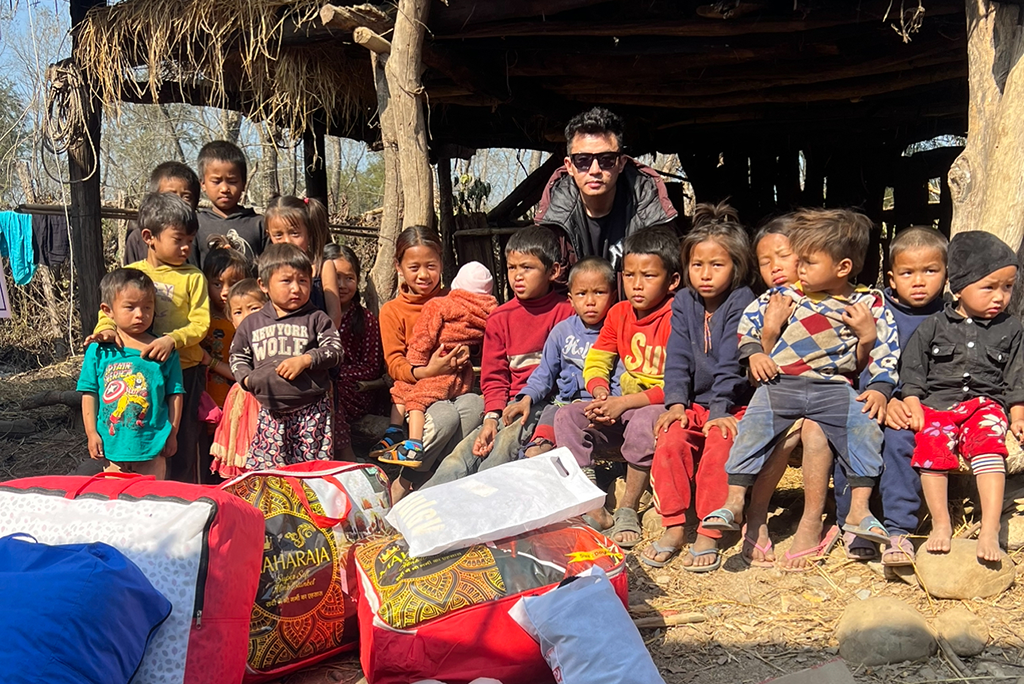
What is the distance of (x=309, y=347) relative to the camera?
395cm

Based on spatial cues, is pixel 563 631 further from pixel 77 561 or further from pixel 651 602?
pixel 77 561

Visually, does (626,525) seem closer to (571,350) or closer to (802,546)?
(802,546)

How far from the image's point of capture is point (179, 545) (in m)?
2.31

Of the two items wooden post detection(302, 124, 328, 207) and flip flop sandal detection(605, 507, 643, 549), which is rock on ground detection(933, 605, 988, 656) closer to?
flip flop sandal detection(605, 507, 643, 549)

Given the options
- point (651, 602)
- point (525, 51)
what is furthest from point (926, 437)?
point (525, 51)

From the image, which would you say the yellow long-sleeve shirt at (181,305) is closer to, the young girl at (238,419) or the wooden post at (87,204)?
the young girl at (238,419)

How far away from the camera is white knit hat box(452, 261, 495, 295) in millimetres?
4504

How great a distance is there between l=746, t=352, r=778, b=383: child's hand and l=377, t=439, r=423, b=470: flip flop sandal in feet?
5.79

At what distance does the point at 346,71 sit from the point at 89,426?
3376mm

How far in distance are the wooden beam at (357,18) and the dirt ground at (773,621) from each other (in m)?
A: 3.33

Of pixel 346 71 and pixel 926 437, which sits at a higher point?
pixel 346 71

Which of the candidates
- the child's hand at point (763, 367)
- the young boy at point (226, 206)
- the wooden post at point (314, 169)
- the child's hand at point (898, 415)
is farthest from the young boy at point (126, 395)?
the wooden post at point (314, 169)

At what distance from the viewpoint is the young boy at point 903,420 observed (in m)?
3.25

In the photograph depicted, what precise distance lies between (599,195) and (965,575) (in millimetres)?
2394
